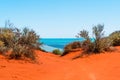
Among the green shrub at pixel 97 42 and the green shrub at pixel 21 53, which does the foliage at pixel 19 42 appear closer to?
the green shrub at pixel 21 53

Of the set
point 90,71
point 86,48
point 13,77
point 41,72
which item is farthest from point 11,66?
point 86,48

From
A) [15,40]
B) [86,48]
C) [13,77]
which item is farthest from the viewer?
[86,48]

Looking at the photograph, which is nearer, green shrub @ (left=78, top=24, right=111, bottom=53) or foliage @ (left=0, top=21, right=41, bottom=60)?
foliage @ (left=0, top=21, right=41, bottom=60)

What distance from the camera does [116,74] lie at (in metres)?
14.1

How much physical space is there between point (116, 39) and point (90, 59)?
32.5 feet

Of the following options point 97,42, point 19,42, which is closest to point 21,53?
point 19,42

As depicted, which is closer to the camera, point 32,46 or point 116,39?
point 32,46

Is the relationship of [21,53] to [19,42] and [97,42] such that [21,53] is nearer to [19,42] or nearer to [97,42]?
[19,42]

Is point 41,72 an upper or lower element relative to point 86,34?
lower

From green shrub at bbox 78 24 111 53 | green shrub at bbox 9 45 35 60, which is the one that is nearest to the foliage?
green shrub at bbox 9 45 35 60

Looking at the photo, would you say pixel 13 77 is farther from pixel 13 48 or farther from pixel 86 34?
pixel 86 34

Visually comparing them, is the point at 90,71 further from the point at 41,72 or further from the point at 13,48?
the point at 13,48

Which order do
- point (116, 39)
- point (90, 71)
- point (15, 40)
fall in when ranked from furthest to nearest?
point (116, 39) < point (15, 40) < point (90, 71)

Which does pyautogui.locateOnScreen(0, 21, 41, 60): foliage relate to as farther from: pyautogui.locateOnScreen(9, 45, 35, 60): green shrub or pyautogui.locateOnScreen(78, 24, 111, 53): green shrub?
pyautogui.locateOnScreen(78, 24, 111, 53): green shrub
